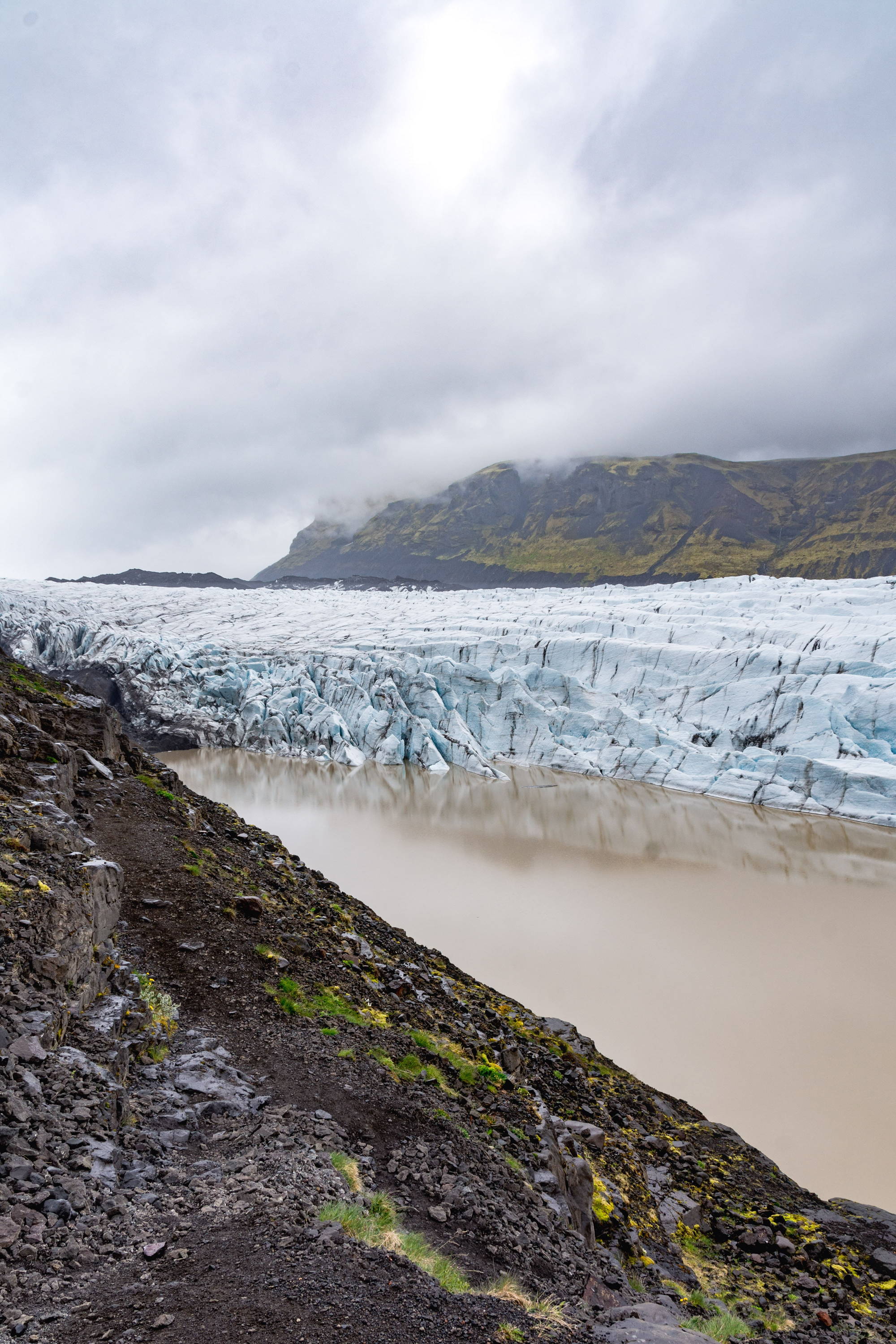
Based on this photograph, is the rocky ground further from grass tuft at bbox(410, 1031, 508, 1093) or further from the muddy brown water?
the muddy brown water

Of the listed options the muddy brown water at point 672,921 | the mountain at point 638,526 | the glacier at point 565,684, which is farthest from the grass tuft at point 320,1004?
the mountain at point 638,526

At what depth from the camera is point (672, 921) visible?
1206cm

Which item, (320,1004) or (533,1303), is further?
(320,1004)

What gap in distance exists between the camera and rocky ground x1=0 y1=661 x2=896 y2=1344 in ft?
7.63

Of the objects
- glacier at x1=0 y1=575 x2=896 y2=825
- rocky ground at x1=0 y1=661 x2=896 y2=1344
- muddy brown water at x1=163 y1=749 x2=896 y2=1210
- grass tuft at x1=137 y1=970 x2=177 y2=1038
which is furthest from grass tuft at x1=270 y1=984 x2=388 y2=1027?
glacier at x1=0 y1=575 x2=896 y2=825

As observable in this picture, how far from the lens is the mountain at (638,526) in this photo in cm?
8306

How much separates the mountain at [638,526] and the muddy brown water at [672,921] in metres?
63.4

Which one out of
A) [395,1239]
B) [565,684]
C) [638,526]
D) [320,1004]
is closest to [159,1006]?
[320,1004]

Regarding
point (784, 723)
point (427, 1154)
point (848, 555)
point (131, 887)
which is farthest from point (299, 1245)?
point (848, 555)

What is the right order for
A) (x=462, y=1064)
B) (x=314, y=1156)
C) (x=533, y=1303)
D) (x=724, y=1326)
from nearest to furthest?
(x=533, y=1303) < (x=314, y=1156) < (x=724, y=1326) < (x=462, y=1064)

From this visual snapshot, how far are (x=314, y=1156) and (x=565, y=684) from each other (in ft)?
74.2

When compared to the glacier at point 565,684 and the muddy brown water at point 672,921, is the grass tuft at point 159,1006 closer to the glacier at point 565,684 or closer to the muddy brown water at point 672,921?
the muddy brown water at point 672,921

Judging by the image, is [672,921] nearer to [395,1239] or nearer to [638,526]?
[395,1239]

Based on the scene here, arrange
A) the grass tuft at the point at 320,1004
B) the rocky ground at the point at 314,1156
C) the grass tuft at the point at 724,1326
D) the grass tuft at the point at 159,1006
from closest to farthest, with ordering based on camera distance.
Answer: the rocky ground at the point at 314,1156 < the grass tuft at the point at 724,1326 < the grass tuft at the point at 159,1006 < the grass tuft at the point at 320,1004
